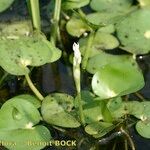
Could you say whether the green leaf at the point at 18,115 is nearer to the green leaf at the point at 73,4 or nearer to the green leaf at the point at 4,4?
the green leaf at the point at 73,4

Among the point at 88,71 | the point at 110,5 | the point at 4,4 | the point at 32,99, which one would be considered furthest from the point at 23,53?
the point at 110,5

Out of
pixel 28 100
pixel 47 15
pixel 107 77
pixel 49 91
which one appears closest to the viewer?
pixel 107 77

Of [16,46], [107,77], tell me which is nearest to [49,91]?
[16,46]

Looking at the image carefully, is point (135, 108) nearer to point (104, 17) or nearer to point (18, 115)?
point (18, 115)

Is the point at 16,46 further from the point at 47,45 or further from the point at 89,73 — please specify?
the point at 89,73

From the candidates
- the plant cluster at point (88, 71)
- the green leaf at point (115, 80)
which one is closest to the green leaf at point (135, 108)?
the plant cluster at point (88, 71)

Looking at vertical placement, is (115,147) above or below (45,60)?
below

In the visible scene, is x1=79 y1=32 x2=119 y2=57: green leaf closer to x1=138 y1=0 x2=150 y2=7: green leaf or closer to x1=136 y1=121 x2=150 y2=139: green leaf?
x1=138 y1=0 x2=150 y2=7: green leaf
